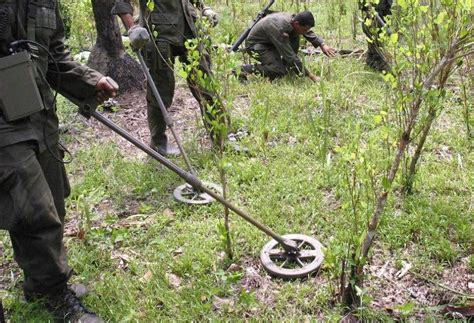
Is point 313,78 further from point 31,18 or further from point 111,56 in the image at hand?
point 31,18

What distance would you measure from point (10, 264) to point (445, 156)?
343cm

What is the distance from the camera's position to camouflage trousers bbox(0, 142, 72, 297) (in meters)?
2.37

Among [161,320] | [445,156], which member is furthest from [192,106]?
[161,320]

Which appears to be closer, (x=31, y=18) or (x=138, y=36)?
(x=31, y=18)

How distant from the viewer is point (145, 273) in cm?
313

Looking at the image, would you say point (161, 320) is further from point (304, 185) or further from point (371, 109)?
point (371, 109)

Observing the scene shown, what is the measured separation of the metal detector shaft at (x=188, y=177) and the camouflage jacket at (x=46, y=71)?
0.22 m

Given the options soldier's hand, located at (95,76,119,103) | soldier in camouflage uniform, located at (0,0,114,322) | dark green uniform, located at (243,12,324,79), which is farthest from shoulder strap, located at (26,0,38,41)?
dark green uniform, located at (243,12,324,79)

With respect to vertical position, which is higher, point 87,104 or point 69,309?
point 87,104

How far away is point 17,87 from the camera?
2.36 m

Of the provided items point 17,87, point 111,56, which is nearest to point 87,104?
point 17,87

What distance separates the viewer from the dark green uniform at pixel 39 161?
237cm

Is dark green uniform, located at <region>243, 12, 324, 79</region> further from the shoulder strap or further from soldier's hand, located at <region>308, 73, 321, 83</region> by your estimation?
the shoulder strap

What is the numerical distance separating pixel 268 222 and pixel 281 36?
133 inches
